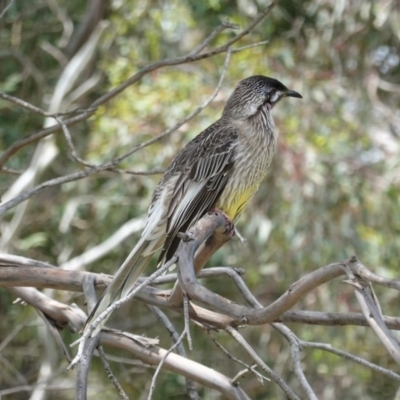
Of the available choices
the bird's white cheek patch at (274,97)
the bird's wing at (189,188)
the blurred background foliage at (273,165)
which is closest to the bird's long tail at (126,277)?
the bird's wing at (189,188)

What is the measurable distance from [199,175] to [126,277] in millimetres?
1110

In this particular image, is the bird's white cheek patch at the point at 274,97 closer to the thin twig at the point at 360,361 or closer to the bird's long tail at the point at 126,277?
the bird's long tail at the point at 126,277

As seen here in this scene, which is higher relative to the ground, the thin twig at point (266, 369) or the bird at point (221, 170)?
the bird at point (221, 170)

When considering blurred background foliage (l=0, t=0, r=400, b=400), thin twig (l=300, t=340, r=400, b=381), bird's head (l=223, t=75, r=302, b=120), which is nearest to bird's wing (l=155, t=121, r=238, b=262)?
bird's head (l=223, t=75, r=302, b=120)

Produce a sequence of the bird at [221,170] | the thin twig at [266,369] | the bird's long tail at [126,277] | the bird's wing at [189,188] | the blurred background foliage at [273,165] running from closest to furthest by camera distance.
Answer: the thin twig at [266,369] < the bird's long tail at [126,277] < the bird's wing at [189,188] < the bird at [221,170] < the blurred background foliage at [273,165]

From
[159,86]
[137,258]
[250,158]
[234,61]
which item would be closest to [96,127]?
[159,86]

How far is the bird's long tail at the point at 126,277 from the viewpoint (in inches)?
118

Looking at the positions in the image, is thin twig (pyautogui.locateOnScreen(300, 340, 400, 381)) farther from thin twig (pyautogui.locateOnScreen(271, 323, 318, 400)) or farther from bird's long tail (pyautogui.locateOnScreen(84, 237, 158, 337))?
bird's long tail (pyautogui.locateOnScreen(84, 237, 158, 337))

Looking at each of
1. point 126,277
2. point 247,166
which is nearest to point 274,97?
point 247,166

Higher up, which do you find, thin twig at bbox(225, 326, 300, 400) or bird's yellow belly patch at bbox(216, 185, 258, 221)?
bird's yellow belly patch at bbox(216, 185, 258, 221)

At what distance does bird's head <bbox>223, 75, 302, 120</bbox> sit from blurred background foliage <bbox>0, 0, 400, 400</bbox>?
6.13 feet

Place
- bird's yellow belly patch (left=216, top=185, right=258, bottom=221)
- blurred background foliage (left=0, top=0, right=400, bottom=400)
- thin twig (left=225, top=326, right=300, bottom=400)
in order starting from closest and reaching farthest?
thin twig (left=225, top=326, right=300, bottom=400), bird's yellow belly patch (left=216, top=185, right=258, bottom=221), blurred background foliage (left=0, top=0, right=400, bottom=400)

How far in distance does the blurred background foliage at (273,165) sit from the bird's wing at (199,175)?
2.33 meters

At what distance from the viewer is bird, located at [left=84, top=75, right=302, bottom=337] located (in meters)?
4.02
